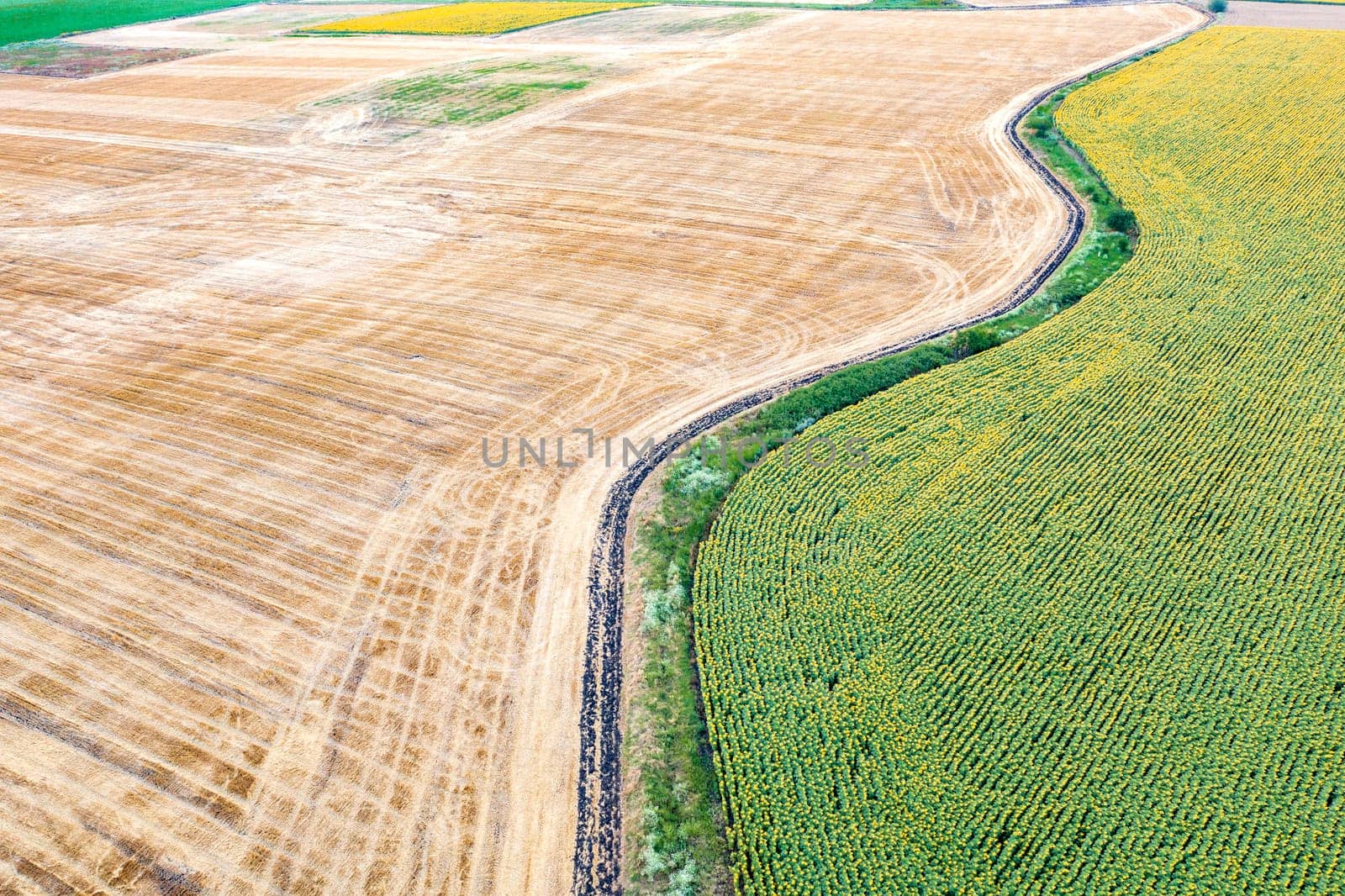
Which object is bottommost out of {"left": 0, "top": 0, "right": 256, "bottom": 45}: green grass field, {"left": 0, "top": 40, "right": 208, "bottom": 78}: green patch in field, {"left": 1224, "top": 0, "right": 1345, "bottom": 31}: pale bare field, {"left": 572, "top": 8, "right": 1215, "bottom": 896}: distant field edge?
{"left": 572, "top": 8, "right": 1215, "bottom": 896}: distant field edge

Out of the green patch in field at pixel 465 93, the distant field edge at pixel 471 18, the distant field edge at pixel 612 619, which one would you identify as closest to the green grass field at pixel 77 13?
the distant field edge at pixel 471 18

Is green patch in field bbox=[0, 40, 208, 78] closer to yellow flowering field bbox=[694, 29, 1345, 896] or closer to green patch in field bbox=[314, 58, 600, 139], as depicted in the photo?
green patch in field bbox=[314, 58, 600, 139]

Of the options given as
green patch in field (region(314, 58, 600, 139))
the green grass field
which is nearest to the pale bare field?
green patch in field (region(314, 58, 600, 139))

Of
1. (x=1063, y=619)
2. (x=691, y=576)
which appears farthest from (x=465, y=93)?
(x=1063, y=619)

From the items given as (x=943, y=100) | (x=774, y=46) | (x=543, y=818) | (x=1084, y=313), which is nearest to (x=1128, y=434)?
(x=1084, y=313)

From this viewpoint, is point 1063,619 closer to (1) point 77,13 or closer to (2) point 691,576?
(2) point 691,576

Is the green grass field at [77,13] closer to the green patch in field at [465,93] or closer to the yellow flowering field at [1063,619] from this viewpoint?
the green patch in field at [465,93]
